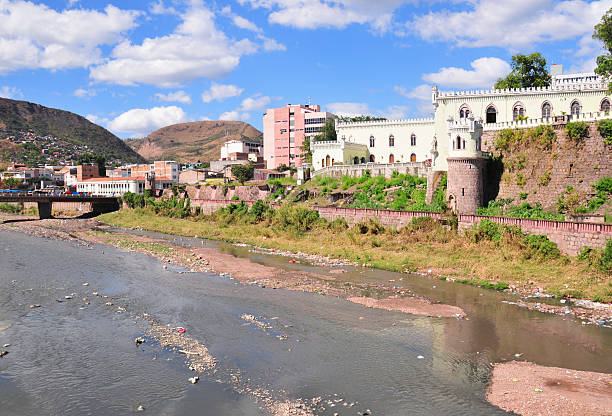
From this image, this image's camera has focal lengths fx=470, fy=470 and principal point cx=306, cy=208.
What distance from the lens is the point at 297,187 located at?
4712 cm

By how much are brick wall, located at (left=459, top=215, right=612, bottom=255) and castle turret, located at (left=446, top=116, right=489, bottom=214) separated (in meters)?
4.16

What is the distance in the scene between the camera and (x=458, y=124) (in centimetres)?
3131

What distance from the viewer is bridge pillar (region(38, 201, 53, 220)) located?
60656mm

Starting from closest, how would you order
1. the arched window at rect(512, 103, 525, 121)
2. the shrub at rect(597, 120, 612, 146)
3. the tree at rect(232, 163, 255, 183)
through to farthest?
the shrub at rect(597, 120, 612, 146), the arched window at rect(512, 103, 525, 121), the tree at rect(232, 163, 255, 183)

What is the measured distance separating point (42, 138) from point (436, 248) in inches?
6670

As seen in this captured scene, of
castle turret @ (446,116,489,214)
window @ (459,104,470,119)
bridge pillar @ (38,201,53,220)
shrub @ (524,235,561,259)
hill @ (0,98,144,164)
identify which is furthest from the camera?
hill @ (0,98,144,164)

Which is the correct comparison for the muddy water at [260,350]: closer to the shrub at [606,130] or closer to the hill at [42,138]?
the shrub at [606,130]

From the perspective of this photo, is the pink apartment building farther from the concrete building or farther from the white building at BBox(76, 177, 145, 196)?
the white building at BBox(76, 177, 145, 196)

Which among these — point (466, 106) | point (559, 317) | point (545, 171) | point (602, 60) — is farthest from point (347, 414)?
point (466, 106)

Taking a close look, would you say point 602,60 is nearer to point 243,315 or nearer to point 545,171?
point 545,171

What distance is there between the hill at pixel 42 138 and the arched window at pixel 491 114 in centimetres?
13327

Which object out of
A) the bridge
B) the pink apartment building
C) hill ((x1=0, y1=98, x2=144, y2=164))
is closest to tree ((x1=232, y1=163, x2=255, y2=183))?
the pink apartment building

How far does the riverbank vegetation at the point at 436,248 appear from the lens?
21969 mm

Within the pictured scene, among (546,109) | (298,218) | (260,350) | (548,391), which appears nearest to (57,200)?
(298,218)
